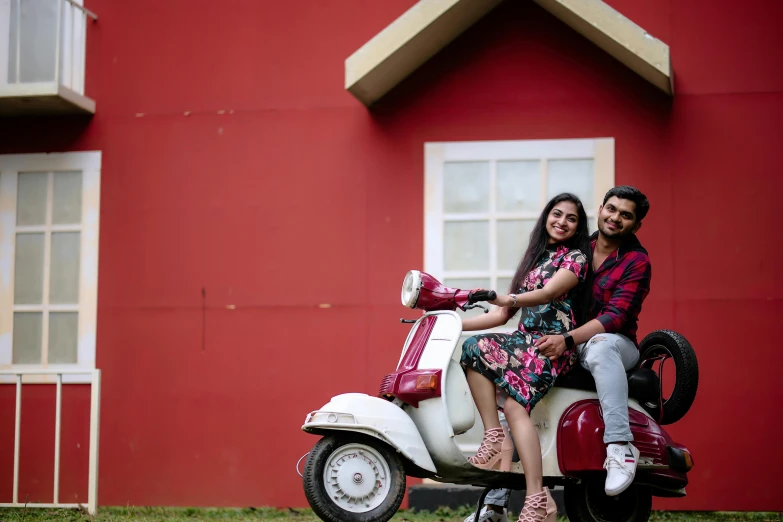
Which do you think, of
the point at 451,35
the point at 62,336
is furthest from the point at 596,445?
the point at 62,336

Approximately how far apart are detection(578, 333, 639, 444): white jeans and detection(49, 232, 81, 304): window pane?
4077 millimetres

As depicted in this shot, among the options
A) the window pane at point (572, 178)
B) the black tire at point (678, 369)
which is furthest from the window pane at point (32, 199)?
the black tire at point (678, 369)

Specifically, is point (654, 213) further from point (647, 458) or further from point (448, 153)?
point (647, 458)

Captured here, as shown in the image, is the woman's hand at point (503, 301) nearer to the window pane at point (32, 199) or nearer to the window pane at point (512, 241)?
the window pane at point (512, 241)

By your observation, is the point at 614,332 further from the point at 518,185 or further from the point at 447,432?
the point at 518,185

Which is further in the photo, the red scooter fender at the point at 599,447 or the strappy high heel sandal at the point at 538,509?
the red scooter fender at the point at 599,447

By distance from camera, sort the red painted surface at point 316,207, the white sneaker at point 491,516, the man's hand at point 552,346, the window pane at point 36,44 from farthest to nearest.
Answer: the window pane at point 36,44
the red painted surface at point 316,207
the white sneaker at point 491,516
the man's hand at point 552,346

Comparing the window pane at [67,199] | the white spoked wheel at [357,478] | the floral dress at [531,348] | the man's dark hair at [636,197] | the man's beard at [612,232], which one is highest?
the window pane at [67,199]

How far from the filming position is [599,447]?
425 centimetres

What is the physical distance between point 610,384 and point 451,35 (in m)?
3.16

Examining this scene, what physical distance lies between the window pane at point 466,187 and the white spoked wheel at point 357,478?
2863mm

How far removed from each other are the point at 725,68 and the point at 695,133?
0.48 meters

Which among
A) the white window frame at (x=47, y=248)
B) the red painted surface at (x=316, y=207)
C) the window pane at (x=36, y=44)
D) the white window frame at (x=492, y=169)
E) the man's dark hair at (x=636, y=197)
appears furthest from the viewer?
the window pane at (x=36, y=44)

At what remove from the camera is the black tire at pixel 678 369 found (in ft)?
14.3
